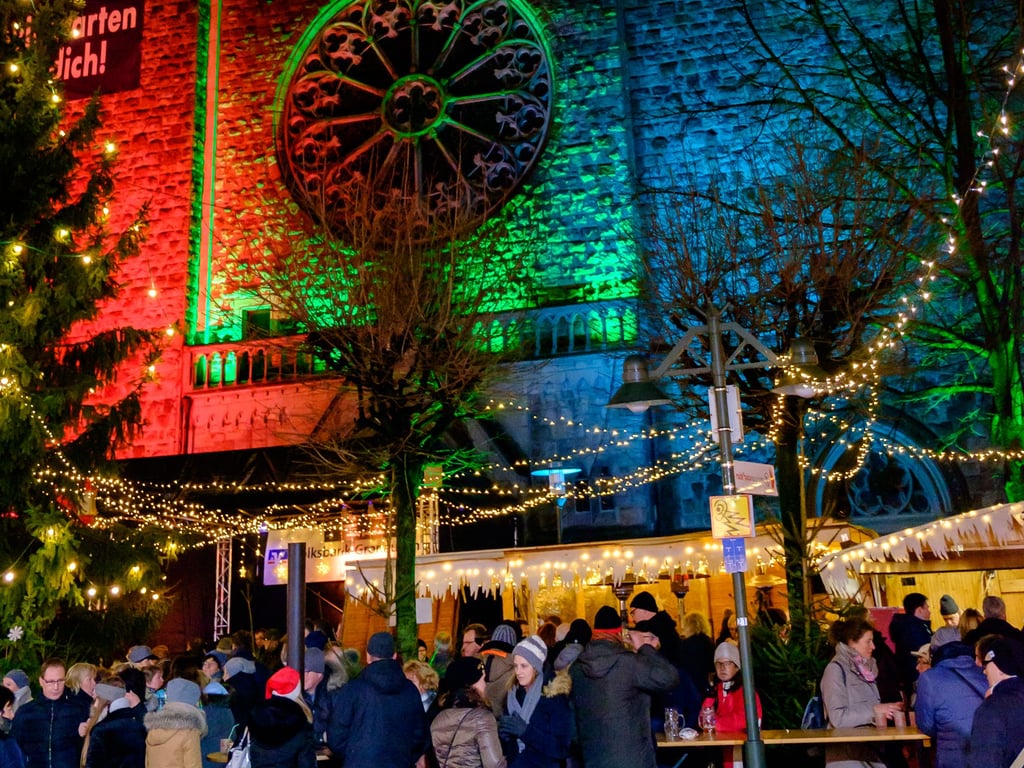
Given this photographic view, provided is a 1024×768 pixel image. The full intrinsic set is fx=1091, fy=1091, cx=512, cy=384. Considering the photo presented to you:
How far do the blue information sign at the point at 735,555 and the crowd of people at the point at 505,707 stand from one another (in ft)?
2.18

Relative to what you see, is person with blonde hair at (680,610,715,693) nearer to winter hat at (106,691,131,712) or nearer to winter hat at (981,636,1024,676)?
winter hat at (981,636,1024,676)

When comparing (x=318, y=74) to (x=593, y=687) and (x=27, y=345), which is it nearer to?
(x=27, y=345)

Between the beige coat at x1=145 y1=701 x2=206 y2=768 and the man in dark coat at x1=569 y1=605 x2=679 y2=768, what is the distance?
7.56 feet

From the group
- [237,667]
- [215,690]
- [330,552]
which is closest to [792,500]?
[237,667]

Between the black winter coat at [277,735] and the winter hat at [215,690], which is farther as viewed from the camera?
the winter hat at [215,690]

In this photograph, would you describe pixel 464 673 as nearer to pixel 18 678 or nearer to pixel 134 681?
pixel 134 681

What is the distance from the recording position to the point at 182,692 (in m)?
6.62

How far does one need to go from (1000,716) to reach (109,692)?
18.7 ft

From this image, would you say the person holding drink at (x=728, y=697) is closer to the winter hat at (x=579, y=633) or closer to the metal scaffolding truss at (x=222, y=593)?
the winter hat at (x=579, y=633)

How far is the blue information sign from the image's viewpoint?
297 inches

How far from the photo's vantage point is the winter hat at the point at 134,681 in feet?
27.2

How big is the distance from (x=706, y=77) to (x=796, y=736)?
43.7 feet

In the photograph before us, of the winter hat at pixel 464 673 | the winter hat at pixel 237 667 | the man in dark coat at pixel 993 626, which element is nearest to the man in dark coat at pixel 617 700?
the winter hat at pixel 464 673

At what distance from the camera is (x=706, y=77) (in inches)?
717
